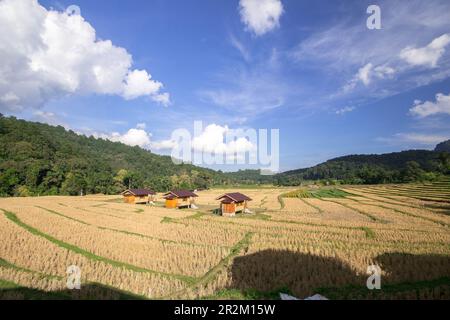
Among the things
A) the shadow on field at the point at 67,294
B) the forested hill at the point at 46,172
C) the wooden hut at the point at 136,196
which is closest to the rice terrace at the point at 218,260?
the shadow on field at the point at 67,294

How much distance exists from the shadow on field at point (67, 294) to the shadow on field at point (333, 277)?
15.7ft

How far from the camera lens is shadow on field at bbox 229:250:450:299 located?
11.1m

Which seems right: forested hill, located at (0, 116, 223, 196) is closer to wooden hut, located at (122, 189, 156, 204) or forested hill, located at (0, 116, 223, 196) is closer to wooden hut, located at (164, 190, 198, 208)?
wooden hut, located at (122, 189, 156, 204)

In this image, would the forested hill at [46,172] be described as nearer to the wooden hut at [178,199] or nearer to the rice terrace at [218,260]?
the wooden hut at [178,199]

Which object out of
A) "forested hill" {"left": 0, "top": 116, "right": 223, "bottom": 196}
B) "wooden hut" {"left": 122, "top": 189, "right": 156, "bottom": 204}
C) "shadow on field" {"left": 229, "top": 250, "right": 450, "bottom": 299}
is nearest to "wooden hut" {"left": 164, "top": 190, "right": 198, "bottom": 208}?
"wooden hut" {"left": 122, "top": 189, "right": 156, "bottom": 204}

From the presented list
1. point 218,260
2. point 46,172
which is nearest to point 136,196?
point 46,172

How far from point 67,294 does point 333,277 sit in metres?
11.3

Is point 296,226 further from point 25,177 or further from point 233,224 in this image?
point 25,177

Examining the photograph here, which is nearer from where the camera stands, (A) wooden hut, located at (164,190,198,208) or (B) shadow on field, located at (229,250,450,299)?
(B) shadow on field, located at (229,250,450,299)

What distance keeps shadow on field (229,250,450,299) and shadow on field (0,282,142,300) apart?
4791 mm

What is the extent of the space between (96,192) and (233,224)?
222ft

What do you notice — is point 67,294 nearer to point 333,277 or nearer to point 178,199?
point 333,277

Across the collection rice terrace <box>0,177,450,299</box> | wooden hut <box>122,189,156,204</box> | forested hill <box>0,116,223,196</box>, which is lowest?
rice terrace <box>0,177,450,299</box>

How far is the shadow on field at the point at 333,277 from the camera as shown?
11117 millimetres
